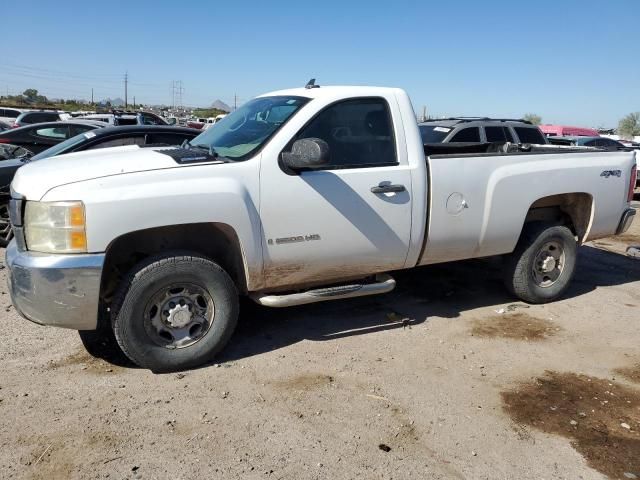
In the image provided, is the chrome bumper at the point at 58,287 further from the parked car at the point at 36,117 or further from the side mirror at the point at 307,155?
the parked car at the point at 36,117

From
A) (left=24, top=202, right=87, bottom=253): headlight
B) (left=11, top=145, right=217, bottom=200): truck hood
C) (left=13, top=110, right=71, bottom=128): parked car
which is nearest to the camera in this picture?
(left=24, top=202, right=87, bottom=253): headlight

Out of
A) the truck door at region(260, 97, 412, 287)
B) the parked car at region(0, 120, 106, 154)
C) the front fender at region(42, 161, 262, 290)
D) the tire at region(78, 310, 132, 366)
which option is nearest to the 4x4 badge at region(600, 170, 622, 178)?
the truck door at region(260, 97, 412, 287)

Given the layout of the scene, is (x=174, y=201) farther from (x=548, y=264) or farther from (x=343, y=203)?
(x=548, y=264)

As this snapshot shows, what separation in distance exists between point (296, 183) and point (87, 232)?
144 cm

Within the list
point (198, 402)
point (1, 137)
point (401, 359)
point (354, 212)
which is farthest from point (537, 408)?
point (1, 137)

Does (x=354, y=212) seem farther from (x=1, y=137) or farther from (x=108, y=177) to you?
(x=1, y=137)

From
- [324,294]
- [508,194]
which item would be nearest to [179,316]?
[324,294]

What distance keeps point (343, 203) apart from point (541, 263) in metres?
2.60

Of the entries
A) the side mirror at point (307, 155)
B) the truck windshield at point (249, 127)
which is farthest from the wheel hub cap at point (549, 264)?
the truck windshield at point (249, 127)

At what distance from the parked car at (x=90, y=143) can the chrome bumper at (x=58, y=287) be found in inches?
A: 135

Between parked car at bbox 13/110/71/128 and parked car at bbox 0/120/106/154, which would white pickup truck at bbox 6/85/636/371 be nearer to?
parked car at bbox 0/120/106/154

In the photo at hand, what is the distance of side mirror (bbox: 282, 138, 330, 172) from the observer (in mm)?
3924

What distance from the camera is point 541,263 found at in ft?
18.8

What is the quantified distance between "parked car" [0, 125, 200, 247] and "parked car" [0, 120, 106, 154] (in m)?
2.61
